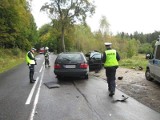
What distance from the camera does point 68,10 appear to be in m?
47.6

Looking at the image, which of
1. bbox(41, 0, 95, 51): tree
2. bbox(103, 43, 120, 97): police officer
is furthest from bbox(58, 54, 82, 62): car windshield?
bbox(41, 0, 95, 51): tree

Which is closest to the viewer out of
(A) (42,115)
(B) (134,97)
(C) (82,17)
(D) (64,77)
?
(A) (42,115)

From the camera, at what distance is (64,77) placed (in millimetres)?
14914

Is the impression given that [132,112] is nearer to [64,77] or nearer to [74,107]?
[74,107]

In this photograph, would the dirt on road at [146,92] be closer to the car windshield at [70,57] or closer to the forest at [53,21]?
the car windshield at [70,57]

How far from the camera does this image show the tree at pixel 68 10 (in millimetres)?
47531

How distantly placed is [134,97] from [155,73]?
2945mm

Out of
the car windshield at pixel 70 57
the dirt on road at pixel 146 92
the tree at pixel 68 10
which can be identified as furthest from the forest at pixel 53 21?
the dirt on road at pixel 146 92

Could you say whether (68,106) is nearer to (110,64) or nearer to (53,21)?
(110,64)

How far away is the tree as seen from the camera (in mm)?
47531

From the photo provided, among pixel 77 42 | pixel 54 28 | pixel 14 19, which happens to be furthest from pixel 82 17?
pixel 77 42

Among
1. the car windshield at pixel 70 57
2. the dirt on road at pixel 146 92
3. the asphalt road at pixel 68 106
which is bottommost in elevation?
the dirt on road at pixel 146 92

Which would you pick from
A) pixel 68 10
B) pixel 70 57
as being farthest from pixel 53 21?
pixel 70 57

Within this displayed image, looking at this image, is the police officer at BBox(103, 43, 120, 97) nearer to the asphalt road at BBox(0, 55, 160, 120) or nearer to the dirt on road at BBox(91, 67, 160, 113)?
the asphalt road at BBox(0, 55, 160, 120)
